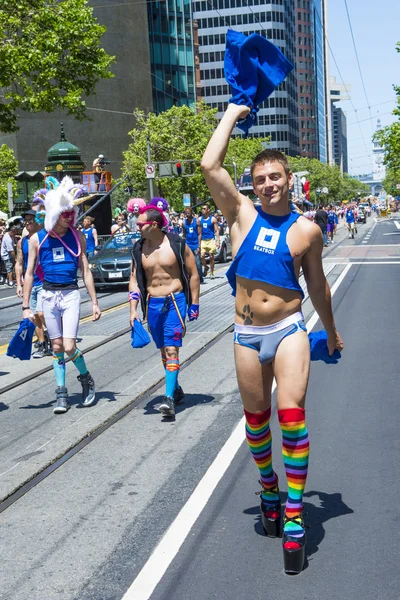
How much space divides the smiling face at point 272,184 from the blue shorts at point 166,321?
337cm

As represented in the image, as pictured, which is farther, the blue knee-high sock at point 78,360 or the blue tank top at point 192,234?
the blue tank top at point 192,234

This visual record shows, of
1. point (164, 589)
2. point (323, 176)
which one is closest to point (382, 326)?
point (164, 589)

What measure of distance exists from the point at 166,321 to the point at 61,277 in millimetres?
1033

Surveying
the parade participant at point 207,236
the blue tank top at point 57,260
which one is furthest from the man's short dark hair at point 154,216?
the parade participant at point 207,236

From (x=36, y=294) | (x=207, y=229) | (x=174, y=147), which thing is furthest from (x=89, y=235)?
(x=174, y=147)

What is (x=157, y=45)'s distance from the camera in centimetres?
8112

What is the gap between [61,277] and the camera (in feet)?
25.8

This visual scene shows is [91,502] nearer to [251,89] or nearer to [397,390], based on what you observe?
[251,89]

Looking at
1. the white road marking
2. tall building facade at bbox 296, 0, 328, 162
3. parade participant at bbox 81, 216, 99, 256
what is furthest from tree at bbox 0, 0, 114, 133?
tall building facade at bbox 296, 0, 328, 162

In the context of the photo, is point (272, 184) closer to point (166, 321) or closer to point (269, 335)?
point (269, 335)

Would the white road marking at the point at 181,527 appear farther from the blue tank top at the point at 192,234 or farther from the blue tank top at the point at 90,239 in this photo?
the blue tank top at the point at 90,239

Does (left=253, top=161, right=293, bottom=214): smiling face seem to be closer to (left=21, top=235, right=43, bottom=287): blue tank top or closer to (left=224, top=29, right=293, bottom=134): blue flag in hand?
(left=224, top=29, right=293, bottom=134): blue flag in hand

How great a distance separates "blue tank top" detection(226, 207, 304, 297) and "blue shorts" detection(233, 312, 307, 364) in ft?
0.58

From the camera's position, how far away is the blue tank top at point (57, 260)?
786 centimetres
